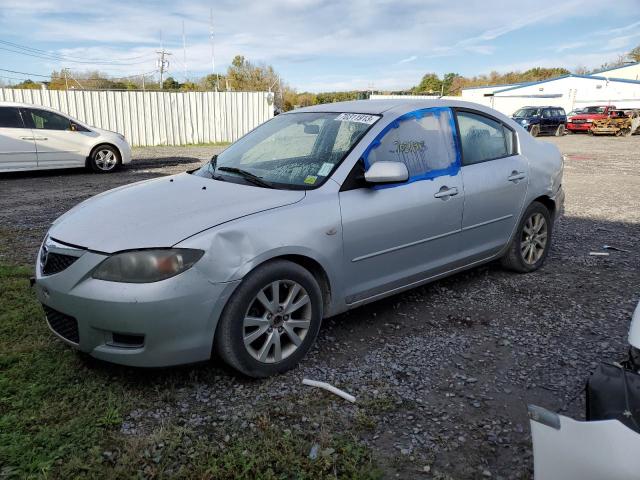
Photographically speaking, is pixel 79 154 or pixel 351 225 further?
pixel 79 154

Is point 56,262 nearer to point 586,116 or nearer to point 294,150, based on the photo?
point 294,150

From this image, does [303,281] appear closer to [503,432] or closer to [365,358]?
[365,358]

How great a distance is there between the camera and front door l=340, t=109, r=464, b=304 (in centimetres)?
340

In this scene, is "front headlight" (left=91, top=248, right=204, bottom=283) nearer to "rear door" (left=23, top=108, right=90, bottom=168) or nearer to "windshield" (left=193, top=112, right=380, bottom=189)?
"windshield" (left=193, top=112, right=380, bottom=189)

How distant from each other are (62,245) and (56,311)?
1.25ft

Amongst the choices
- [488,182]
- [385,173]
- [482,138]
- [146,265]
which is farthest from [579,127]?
[146,265]

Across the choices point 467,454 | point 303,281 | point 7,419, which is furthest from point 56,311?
point 467,454

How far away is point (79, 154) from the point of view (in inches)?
449

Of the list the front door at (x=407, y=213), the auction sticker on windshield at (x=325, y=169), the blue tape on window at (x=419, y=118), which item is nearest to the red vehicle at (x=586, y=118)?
the blue tape on window at (x=419, y=118)

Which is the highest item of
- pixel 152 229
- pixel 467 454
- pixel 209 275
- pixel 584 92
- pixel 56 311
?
pixel 584 92

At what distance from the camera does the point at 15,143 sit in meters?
10.5

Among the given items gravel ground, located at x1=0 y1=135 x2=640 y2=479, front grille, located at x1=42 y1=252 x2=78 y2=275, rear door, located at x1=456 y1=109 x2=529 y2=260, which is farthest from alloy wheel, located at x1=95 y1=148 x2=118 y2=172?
rear door, located at x1=456 y1=109 x2=529 y2=260

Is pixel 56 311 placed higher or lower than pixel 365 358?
higher

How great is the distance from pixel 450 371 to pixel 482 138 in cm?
214
